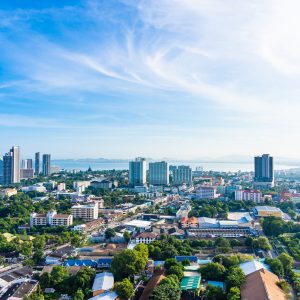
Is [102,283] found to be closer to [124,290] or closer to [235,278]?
[124,290]

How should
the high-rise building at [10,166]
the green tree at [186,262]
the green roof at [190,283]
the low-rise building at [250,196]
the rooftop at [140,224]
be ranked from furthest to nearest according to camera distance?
the high-rise building at [10,166]
the low-rise building at [250,196]
the rooftop at [140,224]
the green tree at [186,262]
the green roof at [190,283]

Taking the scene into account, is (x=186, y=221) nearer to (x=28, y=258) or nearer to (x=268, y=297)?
(x=28, y=258)

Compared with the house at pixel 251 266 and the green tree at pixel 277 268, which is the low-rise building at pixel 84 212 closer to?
the house at pixel 251 266

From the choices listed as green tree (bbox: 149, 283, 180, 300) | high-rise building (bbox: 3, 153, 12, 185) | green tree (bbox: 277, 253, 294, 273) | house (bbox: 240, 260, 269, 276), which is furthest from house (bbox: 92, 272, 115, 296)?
high-rise building (bbox: 3, 153, 12, 185)

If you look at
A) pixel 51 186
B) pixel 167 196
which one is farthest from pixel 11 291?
pixel 51 186

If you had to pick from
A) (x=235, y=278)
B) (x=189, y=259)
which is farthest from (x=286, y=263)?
(x=189, y=259)

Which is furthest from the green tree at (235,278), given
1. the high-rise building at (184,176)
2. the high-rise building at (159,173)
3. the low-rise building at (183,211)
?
the high-rise building at (184,176)

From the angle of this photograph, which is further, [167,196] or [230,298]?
[167,196]
